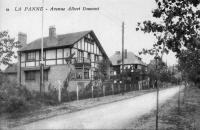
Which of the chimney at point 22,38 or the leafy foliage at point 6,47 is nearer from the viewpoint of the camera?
the leafy foliage at point 6,47

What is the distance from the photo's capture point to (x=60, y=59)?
98.6 feet

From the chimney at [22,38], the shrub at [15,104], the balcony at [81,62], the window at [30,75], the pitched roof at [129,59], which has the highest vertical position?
the chimney at [22,38]

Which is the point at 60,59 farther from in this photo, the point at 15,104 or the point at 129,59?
the point at 129,59

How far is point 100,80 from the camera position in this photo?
95.5 feet

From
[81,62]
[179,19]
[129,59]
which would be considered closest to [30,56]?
[81,62]

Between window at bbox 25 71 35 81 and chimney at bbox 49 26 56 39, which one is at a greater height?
chimney at bbox 49 26 56 39

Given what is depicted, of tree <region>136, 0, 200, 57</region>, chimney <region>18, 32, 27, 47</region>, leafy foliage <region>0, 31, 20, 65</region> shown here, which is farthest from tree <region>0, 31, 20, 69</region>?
chimney <region>18, 32, 27, 47</region>

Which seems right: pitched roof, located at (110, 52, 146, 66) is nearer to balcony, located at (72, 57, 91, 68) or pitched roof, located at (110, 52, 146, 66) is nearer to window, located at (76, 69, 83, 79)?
balcony, located at (72, 57, 91, 68)

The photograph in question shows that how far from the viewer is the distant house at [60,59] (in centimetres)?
2989

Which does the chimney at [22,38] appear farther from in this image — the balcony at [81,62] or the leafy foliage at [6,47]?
the leafy foliage at [6,47]

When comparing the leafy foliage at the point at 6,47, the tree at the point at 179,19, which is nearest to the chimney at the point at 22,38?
the leafy foliage at the point at 6,47

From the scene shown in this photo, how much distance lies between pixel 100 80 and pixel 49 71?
6.62m

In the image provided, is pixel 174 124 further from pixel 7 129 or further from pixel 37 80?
pixel 37 80

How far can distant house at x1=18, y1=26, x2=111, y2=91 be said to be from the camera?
29891mm
